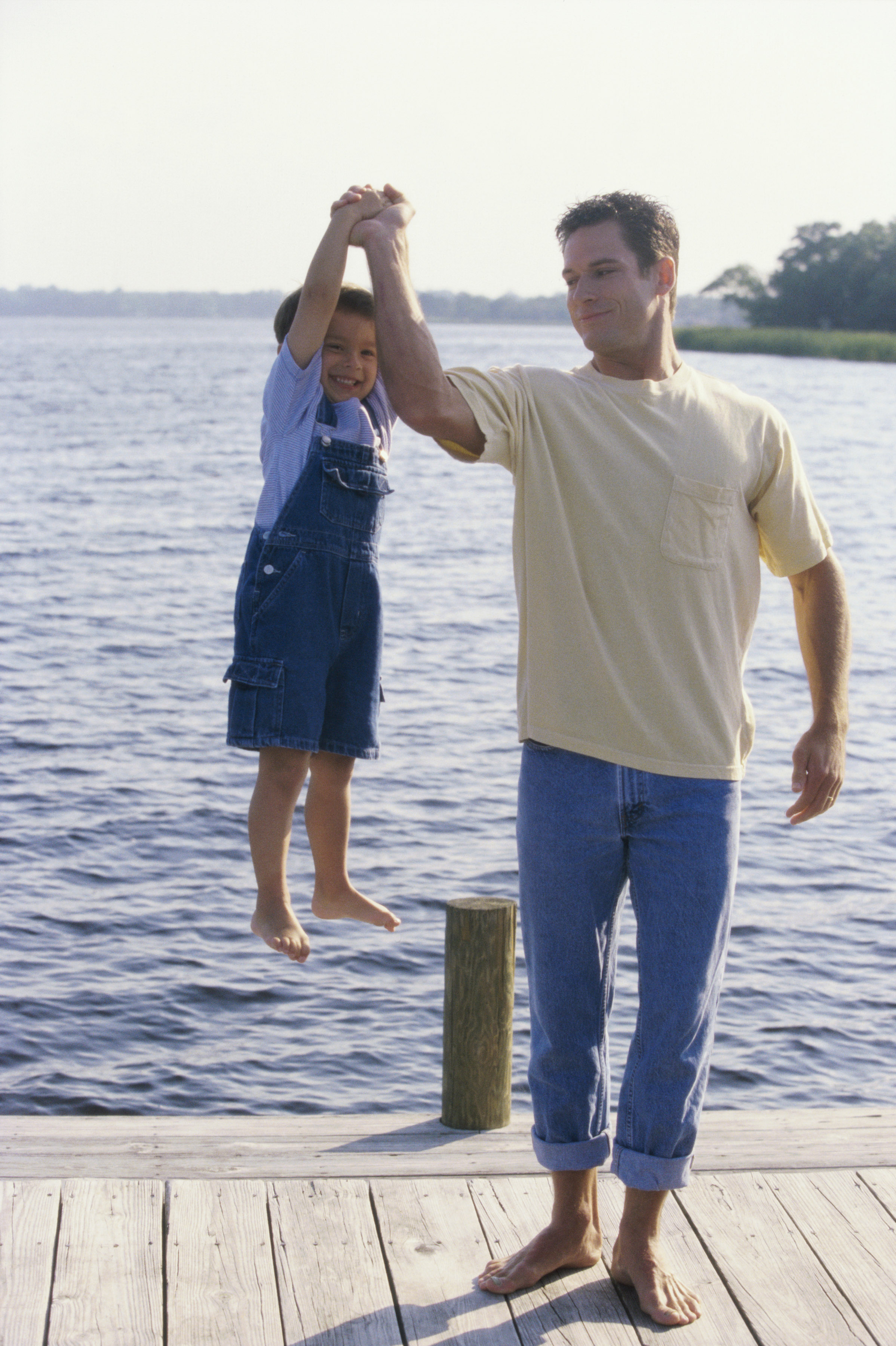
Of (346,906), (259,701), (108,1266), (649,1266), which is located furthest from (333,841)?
(649,1266)

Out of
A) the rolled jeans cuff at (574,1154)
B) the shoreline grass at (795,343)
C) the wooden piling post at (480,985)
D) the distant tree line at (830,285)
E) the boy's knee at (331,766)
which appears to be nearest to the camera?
the rolled jeans cuff at (574,1154)

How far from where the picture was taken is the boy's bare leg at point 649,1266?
289cm

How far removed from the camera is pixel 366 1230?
322 centimetres

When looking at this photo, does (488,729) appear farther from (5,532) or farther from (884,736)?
(5,532)

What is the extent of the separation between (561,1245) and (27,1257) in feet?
3.69

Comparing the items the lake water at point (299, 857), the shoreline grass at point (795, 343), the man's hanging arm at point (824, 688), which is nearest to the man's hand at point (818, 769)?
the man's hanging arm at point (824, 688)

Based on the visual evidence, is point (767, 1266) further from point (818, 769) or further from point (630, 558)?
point (630, 558)

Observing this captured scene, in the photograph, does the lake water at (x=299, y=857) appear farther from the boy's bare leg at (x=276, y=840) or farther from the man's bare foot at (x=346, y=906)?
the boy's bare leg at (x=276, y=840)

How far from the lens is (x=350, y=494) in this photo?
2.96 meters

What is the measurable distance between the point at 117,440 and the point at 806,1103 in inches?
1176

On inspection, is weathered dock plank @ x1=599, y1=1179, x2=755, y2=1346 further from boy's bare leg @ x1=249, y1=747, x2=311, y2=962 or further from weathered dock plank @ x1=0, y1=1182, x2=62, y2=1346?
weathered dock plank @ x1=0, y1=1182, x2=62, y2=1346

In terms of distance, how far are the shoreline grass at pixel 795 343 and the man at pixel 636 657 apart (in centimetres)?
6812

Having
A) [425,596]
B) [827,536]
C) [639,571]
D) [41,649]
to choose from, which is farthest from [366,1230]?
[425,596]

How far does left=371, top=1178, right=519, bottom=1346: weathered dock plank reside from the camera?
2863 mm
